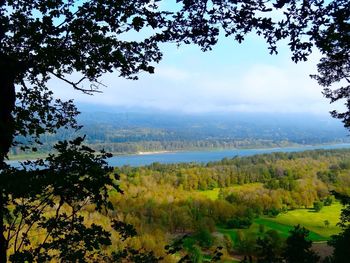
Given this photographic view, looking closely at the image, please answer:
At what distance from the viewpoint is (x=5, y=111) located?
5781 millimetres

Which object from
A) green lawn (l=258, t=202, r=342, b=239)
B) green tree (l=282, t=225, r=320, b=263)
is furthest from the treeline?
green tree (l=282, t=225, r=320, b=263)

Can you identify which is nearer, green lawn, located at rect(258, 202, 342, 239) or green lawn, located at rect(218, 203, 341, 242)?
green lawn, located at rect(218, 203, 341, 242)

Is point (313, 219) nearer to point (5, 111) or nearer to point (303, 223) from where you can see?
point (303, 223)

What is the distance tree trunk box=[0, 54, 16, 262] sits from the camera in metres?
5.38

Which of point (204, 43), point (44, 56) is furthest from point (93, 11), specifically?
point (204, 43)

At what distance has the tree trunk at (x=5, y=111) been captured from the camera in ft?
17.7

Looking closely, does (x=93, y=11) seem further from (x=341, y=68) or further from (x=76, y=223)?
(x=341, y=68)

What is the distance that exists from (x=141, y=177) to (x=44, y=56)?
85274mm

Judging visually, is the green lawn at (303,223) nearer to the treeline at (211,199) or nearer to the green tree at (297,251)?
the treeline at (211,199)

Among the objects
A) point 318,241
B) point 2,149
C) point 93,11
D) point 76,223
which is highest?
point 93,11

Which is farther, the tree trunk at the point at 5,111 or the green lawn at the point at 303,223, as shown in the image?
the green lawn at the point at 303,223

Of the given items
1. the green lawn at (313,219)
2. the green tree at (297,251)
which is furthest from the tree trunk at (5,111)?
the green lawn at (313,219)

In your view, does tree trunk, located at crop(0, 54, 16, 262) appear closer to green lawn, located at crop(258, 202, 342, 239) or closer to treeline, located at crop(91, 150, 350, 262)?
treeline, located at crop(91, 150, 350, 262)

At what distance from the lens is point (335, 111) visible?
1152 cm
